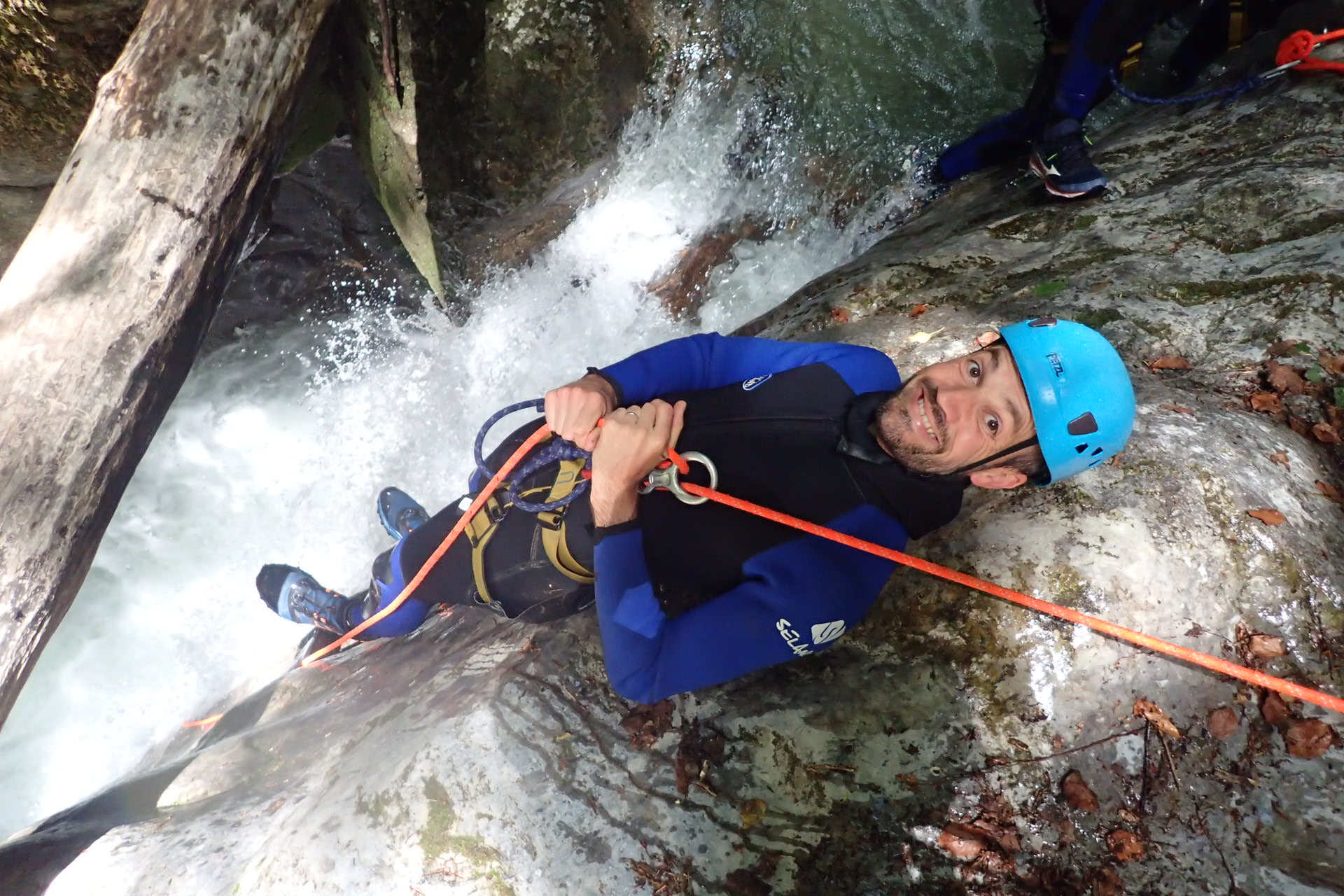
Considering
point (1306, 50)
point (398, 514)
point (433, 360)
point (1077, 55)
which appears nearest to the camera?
point (1306, 50)

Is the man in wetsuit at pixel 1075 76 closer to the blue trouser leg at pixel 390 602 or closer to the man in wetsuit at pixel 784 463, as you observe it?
the man in wetsuit at pixel 784 463

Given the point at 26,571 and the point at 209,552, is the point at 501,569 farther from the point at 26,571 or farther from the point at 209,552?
the point at 209,552

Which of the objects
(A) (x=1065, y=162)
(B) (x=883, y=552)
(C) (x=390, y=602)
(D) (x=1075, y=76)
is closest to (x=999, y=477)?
(B) (x=883, y=552)

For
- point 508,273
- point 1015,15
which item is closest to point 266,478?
point 508,273

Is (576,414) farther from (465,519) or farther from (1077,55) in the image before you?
(1077,55)

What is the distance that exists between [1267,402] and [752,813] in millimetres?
2830

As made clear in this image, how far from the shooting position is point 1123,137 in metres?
4.46

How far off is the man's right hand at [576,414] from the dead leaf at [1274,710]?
2491mm

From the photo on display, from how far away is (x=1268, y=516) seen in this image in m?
2.55

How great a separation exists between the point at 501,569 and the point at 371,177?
10.0ft

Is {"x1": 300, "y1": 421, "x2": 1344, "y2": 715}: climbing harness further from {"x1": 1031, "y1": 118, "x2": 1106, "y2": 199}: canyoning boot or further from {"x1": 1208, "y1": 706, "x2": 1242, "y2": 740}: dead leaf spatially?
{"x1": 1031, "y1": 118, "x2": 1106, "y2": 199}: canyoning boot

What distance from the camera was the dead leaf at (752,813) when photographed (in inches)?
91.3

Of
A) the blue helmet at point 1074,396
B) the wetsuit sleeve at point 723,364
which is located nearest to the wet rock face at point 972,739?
the blue helmet at point 1074,396

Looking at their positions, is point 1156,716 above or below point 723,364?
below
